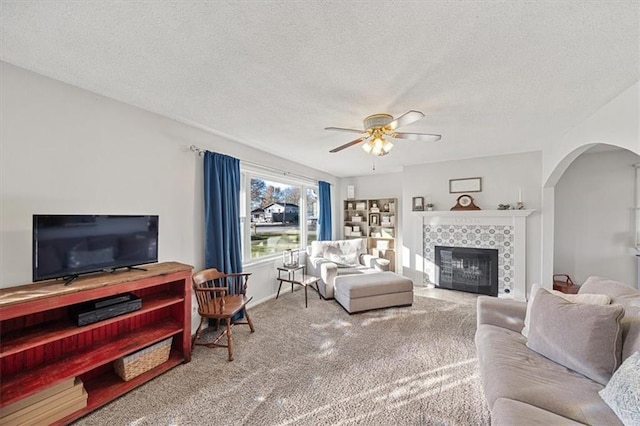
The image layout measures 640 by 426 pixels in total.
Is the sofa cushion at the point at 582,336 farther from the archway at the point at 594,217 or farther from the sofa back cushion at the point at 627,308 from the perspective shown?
the archway at the point at 594,217

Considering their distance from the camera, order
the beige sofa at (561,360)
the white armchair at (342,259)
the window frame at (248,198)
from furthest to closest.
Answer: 1. the white armchair at (342,259)
2. the window frame at (248,198)
3. the beige sofa at (561,360)

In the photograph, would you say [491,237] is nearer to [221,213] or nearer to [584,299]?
[584,299]

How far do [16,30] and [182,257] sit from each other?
204cm

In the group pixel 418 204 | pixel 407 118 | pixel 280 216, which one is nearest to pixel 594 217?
pixel 418 204

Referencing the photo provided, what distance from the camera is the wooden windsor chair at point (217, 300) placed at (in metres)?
2.39

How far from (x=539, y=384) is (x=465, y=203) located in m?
3.54

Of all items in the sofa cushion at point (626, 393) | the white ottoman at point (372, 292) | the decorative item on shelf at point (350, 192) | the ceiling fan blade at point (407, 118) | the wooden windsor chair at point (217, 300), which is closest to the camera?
the sofa cushion at point (626, 393)

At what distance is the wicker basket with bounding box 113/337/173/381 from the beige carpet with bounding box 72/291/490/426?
0.14 metres

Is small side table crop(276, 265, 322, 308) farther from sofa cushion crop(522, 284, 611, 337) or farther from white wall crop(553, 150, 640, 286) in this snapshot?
white wall crop(553, 150, 640, 286)

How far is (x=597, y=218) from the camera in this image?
389 centimetres

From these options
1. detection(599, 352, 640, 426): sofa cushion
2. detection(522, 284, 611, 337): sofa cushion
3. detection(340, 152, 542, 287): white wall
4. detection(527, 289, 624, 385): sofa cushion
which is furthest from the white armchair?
detection(599, 352, 640, 426): sofa cushion

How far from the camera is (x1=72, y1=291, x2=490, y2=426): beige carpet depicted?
1679 mm

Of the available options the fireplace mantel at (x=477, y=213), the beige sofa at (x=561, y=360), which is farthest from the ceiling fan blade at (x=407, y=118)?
the fireplace mantel at (x=477, y=213)

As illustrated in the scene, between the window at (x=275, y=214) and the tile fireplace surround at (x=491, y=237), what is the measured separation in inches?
92.8
